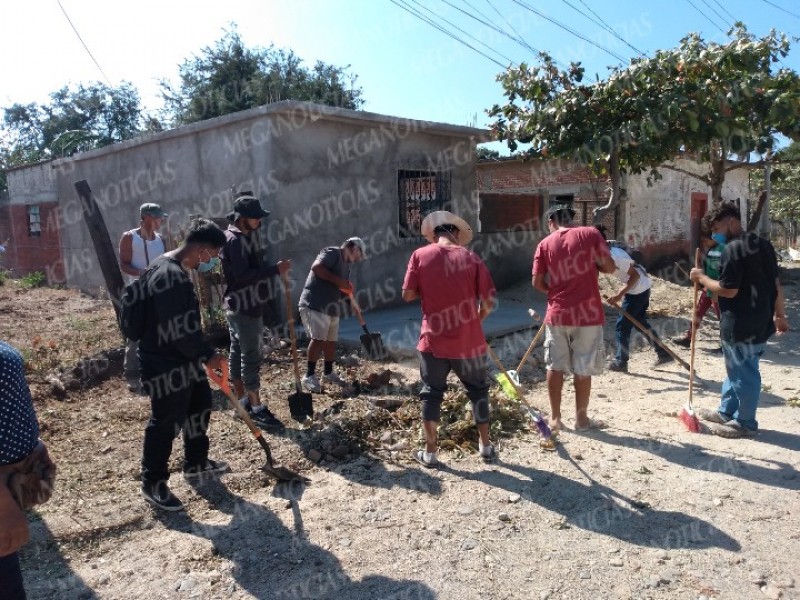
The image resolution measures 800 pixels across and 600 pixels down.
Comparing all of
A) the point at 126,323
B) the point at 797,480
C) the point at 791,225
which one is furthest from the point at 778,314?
the point at 791,225

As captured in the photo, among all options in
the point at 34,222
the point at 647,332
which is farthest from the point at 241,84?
the point at 647,332

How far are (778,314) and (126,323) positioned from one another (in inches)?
179

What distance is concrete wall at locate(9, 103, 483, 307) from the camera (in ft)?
27.5

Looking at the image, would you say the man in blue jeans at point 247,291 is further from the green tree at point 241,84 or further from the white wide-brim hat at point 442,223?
the green tree at point 241,84

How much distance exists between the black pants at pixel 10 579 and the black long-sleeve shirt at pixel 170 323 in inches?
63.8

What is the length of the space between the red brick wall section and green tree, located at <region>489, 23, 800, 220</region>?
1184cm

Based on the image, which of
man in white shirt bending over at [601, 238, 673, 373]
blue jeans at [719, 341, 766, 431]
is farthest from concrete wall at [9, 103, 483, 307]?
blue jeans at [719, 341, 766, 431]

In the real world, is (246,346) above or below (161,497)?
above

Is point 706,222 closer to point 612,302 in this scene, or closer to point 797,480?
point 612,302

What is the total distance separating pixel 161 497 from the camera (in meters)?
3.61

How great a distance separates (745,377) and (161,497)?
4.05 metres

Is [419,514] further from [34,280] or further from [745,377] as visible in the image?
[34,280]

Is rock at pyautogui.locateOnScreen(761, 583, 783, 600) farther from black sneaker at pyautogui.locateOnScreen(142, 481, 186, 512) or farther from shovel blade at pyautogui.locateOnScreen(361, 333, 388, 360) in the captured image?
shovel blade at pyautogui.locateOnScreen(361, 333, 388, 360)

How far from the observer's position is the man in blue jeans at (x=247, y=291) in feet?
14.7
